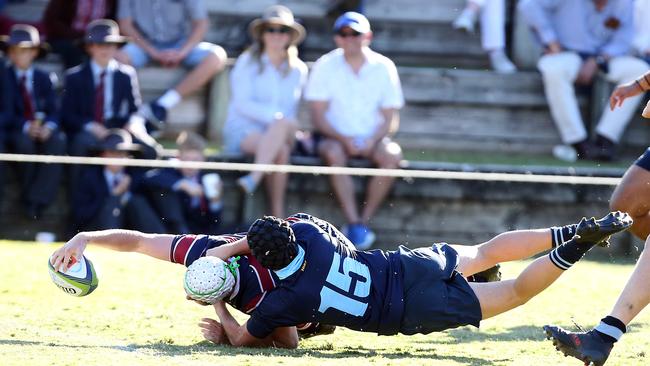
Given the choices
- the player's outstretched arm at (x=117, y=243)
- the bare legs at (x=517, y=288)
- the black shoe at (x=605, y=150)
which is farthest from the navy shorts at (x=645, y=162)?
the black shoe at (x=605, y=150)

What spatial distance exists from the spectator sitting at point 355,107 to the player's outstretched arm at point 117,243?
4.56 meters

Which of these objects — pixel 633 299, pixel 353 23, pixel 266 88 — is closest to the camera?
pixel 633 299

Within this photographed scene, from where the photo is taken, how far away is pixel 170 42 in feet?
41.9

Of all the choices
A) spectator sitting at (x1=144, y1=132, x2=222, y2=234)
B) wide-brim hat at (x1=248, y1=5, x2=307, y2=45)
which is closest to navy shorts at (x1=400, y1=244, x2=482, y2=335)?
spectator sitting at (x1=144, y1=132, x2=222, y2=234)

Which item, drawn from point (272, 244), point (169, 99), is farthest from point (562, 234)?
point (169, 99)

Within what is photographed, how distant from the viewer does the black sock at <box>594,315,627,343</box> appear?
5.86 m

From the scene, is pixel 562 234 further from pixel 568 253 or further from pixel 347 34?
pixel 347 34

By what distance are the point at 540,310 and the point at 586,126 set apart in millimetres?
4972

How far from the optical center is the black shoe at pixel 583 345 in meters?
5.79

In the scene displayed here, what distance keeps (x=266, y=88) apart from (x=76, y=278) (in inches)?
204

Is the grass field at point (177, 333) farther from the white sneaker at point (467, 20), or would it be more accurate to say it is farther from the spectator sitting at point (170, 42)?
the white sneaker at point (467, 20)

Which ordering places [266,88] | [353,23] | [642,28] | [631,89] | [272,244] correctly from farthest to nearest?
1. [642,28]
2. [266,88]
3. [353,23]
4. [631,89]
5. [272,244]

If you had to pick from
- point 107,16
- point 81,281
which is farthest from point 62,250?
point 107,16

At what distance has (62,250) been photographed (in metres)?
6.81
